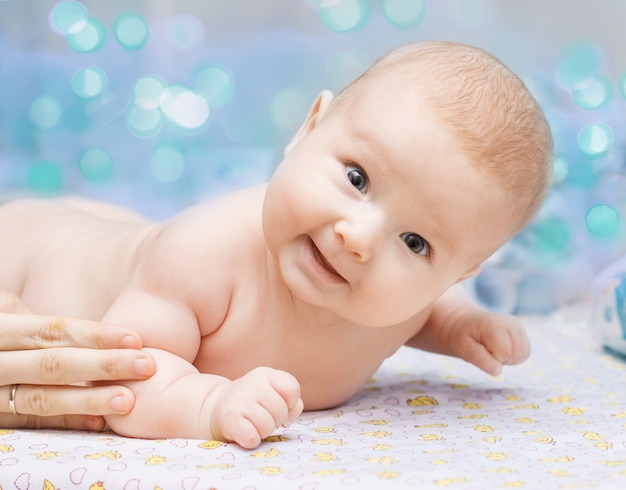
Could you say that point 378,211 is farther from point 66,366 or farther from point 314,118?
point 66,366

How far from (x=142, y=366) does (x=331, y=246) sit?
10.8 inches

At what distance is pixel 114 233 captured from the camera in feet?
4.97

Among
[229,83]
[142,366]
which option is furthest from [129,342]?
[229,83]

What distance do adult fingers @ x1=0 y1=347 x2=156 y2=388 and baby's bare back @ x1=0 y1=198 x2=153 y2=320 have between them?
259 mm

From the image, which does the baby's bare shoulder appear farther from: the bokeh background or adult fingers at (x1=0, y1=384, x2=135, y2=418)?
the bokeh background

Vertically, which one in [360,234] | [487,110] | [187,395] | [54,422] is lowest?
[54,422]

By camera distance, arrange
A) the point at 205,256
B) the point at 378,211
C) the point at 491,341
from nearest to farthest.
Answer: the point at 378,211, the point at 205,256, the point at 491,341

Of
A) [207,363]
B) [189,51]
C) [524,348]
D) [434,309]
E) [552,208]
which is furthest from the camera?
[189,51]

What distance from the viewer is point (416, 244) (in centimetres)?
116

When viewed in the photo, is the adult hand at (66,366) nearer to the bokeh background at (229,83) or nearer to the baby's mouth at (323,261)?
the baby's mouth at (323,261)

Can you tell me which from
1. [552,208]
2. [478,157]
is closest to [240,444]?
[478,157]

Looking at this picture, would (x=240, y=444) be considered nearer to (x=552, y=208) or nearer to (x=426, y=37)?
(x=552, y=208)

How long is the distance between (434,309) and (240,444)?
655 mm

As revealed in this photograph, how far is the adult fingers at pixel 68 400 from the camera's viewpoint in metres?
1.08
